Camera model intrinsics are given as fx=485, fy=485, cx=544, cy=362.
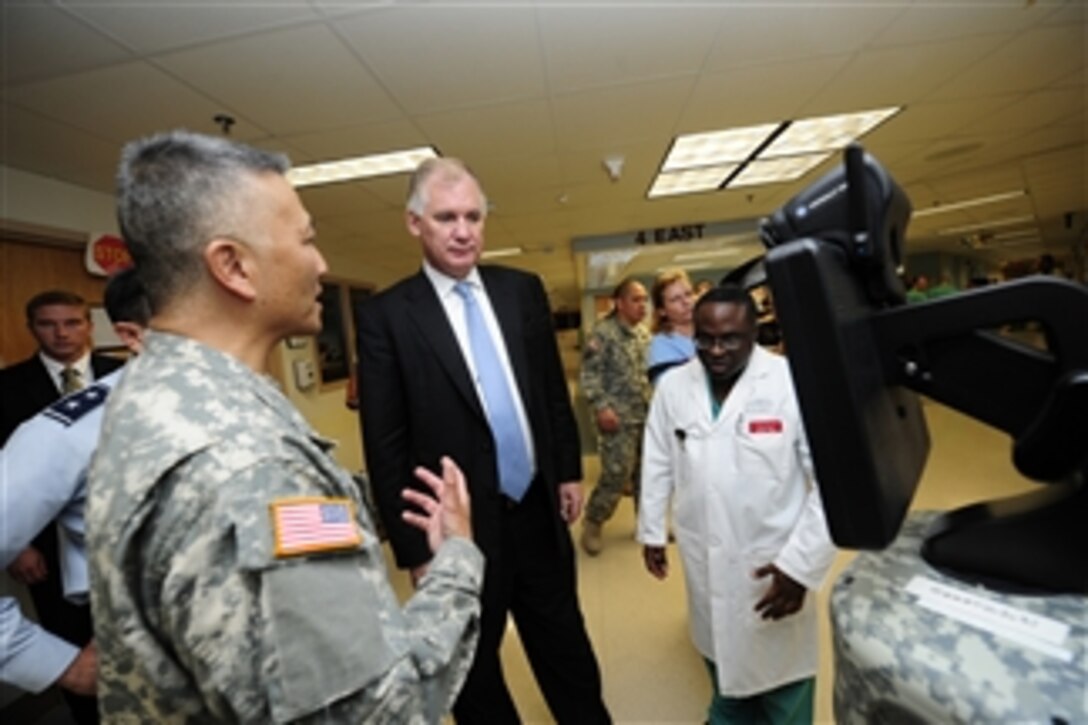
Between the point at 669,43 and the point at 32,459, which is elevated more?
the point at 669,43

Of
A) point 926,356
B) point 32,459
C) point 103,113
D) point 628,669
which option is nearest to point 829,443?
point 926,356

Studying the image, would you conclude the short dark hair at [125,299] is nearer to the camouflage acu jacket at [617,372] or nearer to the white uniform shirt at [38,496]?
the white uniform shirt at [38,496]

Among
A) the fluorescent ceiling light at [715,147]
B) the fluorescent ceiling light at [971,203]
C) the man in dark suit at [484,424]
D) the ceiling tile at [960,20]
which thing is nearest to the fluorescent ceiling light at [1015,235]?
the fluorescent ceiling light at [971,203]

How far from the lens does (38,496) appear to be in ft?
3.12

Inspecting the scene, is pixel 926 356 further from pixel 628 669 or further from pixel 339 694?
pixel 628 669

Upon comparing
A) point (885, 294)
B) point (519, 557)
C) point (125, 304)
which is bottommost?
point (519, 557)

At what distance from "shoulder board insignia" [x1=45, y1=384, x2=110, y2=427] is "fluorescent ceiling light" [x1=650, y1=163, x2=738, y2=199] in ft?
14.0

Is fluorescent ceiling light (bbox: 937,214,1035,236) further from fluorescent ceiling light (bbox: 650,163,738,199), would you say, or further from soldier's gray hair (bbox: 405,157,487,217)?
soldier's gray hair (bbox: 405,157,487,217)

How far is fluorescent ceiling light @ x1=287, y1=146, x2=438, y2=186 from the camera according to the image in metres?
3.21

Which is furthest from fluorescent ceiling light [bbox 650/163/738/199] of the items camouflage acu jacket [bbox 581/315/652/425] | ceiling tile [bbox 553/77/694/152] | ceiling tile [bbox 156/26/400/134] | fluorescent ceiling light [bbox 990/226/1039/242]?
fluorescent ceiling light [bbox 990/226/1039/242]

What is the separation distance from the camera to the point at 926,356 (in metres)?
0.45

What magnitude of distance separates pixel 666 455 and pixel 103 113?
294cm

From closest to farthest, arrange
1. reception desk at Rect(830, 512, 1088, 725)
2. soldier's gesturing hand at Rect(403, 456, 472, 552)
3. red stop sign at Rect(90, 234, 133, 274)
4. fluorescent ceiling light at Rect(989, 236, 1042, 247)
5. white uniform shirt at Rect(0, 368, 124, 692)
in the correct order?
reception desk at Rect(830, 512, 1088, 725)
soldier's gesturing hand at Rect(403, 456, 472, 552)
white uniform shirt at Rect(0, 368, 124, 692)
red stop sign at Rect(90, 234, 133, 274)
fluorescent ceiling light at Rect(989, 236, 1042, 247)

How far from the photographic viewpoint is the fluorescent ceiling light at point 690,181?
4.46 metres
